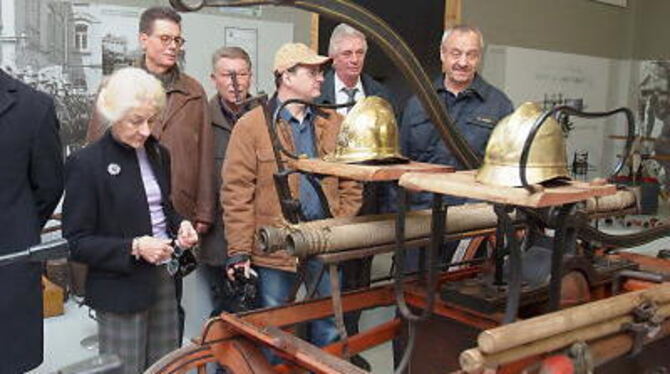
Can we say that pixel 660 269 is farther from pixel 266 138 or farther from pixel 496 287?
pixel 266 138

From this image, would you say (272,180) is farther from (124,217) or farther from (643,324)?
Result: (643,324)

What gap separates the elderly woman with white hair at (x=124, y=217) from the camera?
2.29m

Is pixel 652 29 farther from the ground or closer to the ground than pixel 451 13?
farther from the ground

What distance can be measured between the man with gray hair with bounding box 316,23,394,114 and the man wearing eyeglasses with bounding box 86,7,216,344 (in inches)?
25.5

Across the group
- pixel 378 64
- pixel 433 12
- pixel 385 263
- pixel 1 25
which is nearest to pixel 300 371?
pixel 1 25

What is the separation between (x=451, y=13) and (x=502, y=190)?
4988 millimetres

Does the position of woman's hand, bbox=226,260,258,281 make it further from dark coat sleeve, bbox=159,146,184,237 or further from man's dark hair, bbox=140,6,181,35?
man's dark hair, bbox=140,6,181,35

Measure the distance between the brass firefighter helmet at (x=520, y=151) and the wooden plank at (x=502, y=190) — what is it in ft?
0.12

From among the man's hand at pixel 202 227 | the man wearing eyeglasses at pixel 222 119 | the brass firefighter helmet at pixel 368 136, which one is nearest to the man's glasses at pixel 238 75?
the man wearing eyeglasses at pixel 222 119

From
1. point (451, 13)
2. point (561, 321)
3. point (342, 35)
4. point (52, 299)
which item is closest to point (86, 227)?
point (561, 321)

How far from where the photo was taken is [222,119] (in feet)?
11.4

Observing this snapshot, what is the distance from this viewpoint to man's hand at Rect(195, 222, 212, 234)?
3301 mm

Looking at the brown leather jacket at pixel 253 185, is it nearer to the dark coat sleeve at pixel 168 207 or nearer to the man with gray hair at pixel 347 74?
the dark coat sleeve at pixel 168 207

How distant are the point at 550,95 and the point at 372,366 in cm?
459
